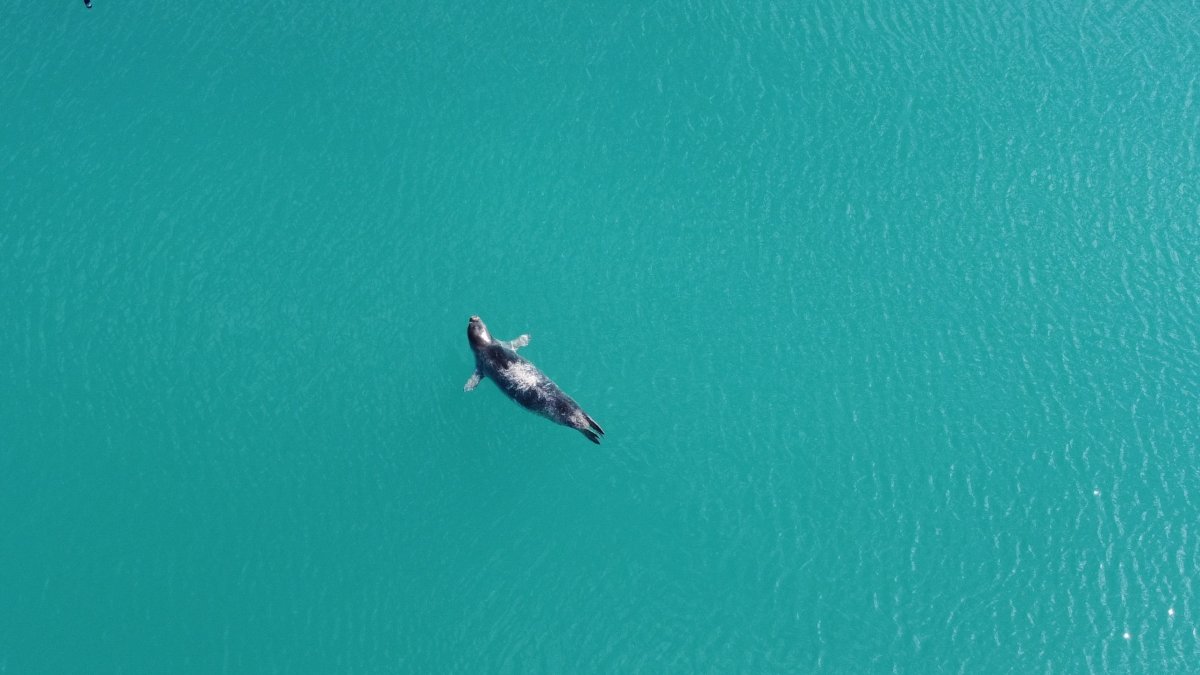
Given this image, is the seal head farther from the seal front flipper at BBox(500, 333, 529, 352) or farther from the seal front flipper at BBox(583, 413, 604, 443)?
the seal front flipper at BBox(583, 413, 604, 443)

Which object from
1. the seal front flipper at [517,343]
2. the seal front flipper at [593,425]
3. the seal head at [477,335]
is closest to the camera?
the seal front flipper at [593,425]

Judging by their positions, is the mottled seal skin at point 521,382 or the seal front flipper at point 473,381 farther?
the seal front flipper at point 473,381

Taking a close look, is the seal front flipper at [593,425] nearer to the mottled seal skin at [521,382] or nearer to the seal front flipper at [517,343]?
the mottled seal skin at [521,382]

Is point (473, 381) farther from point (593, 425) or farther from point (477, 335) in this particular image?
point (593, 425)

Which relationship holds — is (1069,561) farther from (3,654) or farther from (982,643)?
(3,654)

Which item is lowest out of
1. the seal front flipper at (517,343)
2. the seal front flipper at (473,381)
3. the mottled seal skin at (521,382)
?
the seal front flipper at (473,381)

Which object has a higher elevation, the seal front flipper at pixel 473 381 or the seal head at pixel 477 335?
the seal head at pixel 477 335

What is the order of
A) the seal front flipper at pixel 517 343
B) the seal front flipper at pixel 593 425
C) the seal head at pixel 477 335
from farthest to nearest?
1. the seal front flipper at pixel 517 343
2. the seal head at pixel 477 335
3. the seal front flipper at pixel 593 425

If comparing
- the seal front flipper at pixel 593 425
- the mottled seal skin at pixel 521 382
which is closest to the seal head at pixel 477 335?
the mottled seal skin at pixel 521 382

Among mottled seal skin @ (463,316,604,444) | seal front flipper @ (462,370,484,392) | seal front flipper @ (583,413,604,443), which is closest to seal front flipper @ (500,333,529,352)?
mottled seal skin @ (463,316,604,444)
